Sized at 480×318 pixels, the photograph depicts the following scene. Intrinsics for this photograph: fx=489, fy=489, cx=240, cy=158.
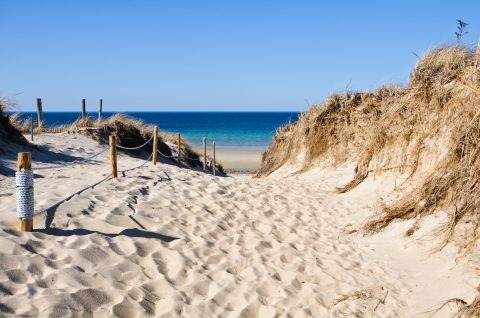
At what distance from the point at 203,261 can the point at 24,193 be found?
6.16ft

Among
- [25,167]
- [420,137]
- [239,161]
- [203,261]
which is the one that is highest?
[420,137]

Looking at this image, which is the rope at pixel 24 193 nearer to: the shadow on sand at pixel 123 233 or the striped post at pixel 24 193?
the striped post at pixel 24 193

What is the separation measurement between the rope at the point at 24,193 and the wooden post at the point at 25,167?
4 centimetres

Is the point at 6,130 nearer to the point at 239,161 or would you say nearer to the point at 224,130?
the point at 239,161

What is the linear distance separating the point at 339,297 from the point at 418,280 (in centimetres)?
101

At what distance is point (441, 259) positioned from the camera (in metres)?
5.18

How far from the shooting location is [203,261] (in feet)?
16.7

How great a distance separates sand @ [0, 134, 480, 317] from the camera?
13.1ft

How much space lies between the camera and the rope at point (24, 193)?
4.65m

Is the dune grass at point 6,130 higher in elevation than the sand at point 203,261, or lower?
higher

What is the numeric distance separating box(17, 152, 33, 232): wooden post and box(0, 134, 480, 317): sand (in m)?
0.08

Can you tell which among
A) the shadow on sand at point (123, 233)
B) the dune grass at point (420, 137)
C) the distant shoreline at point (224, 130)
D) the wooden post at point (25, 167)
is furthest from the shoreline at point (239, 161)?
the wooden post at point (25, 167)

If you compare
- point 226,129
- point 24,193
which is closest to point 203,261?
point 24,193

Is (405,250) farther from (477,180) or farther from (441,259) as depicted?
(477,180)
